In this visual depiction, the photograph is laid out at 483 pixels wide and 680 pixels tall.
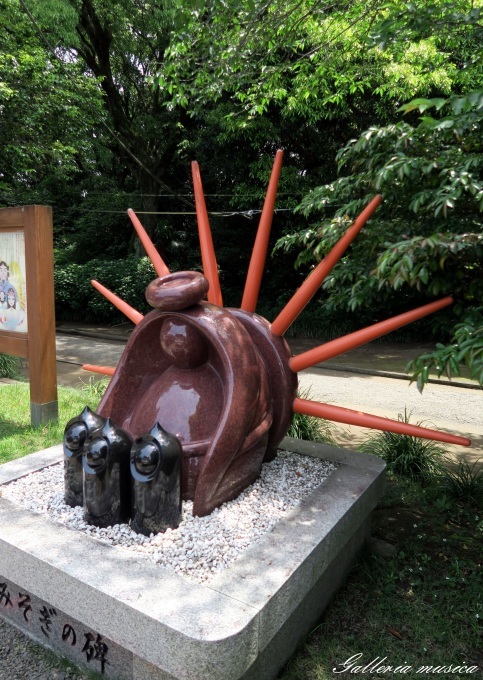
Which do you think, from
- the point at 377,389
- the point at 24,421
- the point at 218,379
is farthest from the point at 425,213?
the point at 377,389

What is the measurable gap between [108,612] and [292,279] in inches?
523

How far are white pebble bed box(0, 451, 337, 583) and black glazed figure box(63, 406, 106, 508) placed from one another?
0.07m

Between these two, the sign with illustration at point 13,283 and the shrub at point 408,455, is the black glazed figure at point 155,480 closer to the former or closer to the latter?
the shrub at point 408,455

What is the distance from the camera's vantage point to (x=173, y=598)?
2.10m

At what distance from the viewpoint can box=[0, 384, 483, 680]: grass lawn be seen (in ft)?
8.36

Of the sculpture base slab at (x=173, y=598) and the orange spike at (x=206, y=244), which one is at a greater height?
the orange spike at (x=206, y=244)

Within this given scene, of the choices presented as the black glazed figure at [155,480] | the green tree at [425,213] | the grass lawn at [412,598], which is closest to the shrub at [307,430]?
the grass lawn at [412,598]

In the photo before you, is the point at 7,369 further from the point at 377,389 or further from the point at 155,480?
the point at 155,480

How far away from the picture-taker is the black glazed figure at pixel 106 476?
267 cm

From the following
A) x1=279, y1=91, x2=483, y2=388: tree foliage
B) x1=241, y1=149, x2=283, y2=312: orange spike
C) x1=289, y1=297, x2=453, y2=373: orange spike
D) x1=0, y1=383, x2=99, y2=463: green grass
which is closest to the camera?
x1=279, y1=91, x2=483, y2=388: tree foliage

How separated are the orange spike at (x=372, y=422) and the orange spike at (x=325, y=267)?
535 millimetres

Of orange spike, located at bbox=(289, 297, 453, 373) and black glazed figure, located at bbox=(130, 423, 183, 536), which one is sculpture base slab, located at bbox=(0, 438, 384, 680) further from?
orange spike, located at bbox=(289, 297, 453, 373)

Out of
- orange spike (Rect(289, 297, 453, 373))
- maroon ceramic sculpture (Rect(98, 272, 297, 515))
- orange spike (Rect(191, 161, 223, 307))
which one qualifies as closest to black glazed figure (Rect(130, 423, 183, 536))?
maroon ceramic sculpture (Rect(98, 272, 297, 515))

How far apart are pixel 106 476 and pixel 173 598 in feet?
2.64
